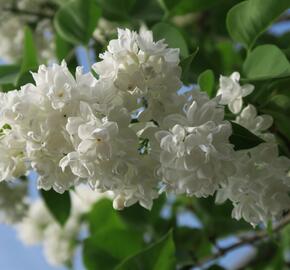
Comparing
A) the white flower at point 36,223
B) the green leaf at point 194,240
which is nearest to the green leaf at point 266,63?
the green leaf at point 194,240

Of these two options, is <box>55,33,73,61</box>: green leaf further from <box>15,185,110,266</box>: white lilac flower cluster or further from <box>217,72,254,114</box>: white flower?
<box>15,185,110,266</box>: white lilac flower cluster

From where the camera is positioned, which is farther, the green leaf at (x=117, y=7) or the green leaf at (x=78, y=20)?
the green leaf at (x=117, y=7)

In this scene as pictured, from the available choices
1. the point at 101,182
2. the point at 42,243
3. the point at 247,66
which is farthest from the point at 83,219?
the point at 101,182

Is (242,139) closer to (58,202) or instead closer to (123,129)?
(123,129)

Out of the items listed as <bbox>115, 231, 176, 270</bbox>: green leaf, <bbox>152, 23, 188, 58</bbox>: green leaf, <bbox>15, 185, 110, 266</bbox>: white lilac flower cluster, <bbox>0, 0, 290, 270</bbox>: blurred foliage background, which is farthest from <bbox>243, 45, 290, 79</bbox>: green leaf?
<bbox>15, 185, 110, 266</bbox>: white lilac flower cluster

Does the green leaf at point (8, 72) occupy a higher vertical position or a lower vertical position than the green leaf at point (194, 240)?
higher

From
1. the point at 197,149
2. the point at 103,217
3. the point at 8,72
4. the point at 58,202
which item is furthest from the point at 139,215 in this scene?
the point at 197,149

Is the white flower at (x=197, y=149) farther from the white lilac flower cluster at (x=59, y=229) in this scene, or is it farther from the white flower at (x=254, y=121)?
the white lilac flower cluster at (x=59, y=229)
